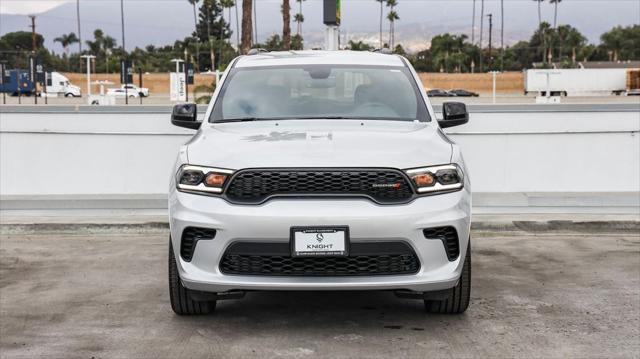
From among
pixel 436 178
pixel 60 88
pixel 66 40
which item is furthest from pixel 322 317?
pixel 66 40

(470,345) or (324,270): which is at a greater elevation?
(324,270)

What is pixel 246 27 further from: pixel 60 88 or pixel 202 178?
pixel 60 88

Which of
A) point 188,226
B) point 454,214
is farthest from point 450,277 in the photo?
point 188,226

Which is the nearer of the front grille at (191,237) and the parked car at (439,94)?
the front grille at (191,237)

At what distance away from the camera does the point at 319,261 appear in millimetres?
5199

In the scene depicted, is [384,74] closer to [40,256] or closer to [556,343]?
[556,343]

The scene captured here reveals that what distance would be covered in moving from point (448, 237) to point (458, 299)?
28.4 inches

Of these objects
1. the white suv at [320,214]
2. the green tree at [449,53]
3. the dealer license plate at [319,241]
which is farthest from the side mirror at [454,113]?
the green tree at [449,53]

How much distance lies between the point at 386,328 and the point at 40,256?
13.6 ft

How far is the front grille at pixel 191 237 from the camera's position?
5.24 metres

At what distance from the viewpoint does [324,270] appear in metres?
5.22

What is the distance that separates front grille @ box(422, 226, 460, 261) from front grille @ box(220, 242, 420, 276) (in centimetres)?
15

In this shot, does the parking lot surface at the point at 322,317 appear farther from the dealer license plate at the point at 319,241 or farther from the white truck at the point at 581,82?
the white truck at the point at 581,82

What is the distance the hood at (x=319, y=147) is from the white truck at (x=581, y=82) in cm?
6915
